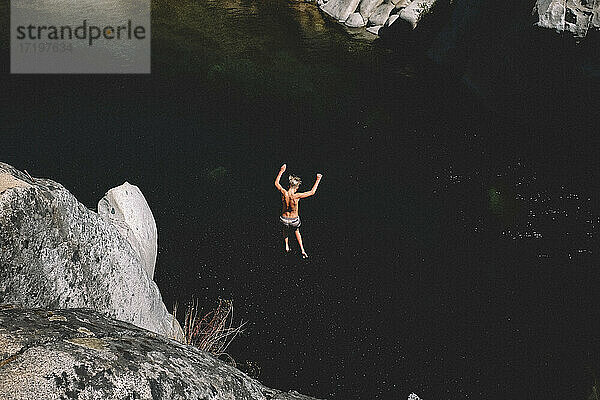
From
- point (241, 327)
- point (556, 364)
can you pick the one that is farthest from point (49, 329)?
point (556, 364)

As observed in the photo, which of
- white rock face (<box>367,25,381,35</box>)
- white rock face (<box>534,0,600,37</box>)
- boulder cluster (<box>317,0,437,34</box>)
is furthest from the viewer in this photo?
white rock face (<box>367,25,381,35</box>)

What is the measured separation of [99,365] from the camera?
3418 millimetres

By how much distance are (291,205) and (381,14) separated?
1712 centimetres

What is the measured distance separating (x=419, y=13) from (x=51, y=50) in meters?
14.4

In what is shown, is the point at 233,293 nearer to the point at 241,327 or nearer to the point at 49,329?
the point at 241,327

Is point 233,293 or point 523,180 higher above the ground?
point 523,180

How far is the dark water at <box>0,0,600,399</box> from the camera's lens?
38.2 ft

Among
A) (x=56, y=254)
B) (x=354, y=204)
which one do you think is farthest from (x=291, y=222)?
(x=56, y=254)

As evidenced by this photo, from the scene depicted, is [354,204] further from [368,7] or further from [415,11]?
[368,7]

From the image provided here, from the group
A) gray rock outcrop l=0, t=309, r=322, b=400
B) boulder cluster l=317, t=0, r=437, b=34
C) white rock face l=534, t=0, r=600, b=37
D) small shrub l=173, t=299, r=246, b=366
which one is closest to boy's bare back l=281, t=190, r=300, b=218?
small shrub l=173, t=299, r=246, b=366

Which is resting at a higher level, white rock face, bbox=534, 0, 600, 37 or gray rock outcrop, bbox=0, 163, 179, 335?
white rock face, bbox=534, 0, 600, 37

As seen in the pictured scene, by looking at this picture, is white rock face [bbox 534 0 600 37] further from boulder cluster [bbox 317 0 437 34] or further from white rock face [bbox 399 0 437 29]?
boulder cluster [bbox 317 0 437 34]

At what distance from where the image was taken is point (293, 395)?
466cm

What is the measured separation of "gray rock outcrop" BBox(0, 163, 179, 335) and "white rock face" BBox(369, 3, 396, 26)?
73.6ft
